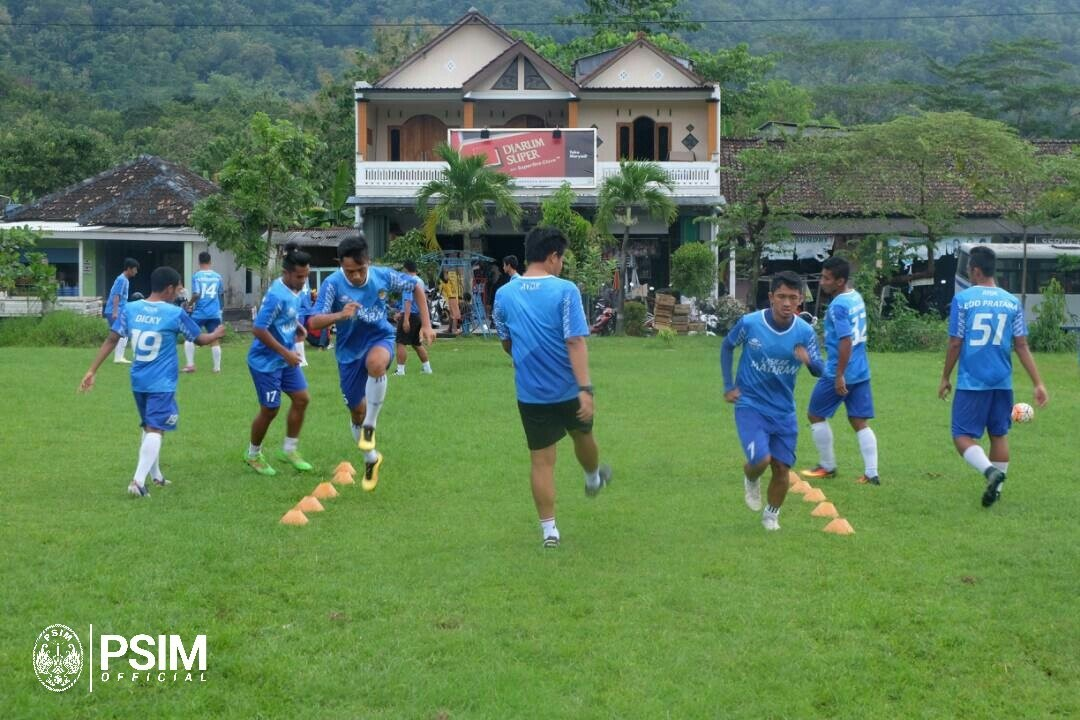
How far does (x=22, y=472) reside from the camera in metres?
10.5

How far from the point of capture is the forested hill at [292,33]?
257 feet

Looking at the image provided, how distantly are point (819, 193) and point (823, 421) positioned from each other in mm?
25197

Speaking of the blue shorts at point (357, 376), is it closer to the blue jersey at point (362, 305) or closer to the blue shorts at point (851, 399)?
the blue jersey at point (362, 305)

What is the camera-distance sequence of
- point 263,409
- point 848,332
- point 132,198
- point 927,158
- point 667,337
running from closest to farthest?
1. point 848,332
2. point 263,409
3. point 667,337
4. point 927,158
5. point 132,198

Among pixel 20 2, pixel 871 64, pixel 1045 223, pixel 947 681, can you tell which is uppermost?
pixel 20 2

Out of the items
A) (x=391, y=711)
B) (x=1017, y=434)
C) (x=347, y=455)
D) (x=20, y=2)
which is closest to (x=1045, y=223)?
(x=1017, y=434)

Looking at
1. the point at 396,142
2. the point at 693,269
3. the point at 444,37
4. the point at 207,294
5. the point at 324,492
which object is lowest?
the point at 324,492

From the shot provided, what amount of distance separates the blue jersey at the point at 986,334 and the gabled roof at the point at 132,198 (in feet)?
96.3

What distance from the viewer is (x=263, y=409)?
1042 centimetres

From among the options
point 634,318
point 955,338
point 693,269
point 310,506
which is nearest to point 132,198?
point 634,318

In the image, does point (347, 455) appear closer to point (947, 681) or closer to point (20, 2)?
point (947, 681)

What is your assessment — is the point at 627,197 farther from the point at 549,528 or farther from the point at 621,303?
the point at 549,528

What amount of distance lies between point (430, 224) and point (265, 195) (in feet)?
12.2

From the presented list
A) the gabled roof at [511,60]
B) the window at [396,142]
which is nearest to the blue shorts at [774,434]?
the gabled roof at [511,60]
